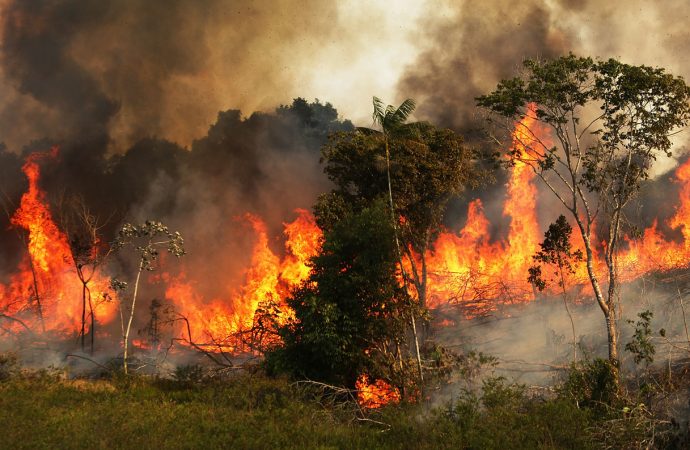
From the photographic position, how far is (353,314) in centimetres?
1909

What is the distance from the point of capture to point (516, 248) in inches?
1479

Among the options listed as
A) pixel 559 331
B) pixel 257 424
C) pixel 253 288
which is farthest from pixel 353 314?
pixel 253 288

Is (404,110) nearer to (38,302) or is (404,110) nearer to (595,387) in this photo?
(595,387)

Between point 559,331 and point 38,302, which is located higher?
point 38,302

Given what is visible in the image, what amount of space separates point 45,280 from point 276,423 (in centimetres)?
3463

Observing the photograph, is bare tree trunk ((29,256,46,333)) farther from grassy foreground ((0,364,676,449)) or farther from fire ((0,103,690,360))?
grassy foreground ((0,364,676,449))

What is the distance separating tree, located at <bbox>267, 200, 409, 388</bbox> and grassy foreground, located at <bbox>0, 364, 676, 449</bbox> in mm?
1362

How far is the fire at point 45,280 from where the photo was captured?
132 feet

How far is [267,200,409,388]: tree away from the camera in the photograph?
739 inches

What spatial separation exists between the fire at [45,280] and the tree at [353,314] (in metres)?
26.6

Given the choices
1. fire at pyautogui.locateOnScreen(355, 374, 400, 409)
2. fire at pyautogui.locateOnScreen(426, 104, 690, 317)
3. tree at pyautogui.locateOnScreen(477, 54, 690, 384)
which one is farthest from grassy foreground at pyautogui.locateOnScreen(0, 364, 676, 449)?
fire at pyautogui.locateOnScreen(426, 104, 690, 317)

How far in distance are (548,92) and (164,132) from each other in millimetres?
39750

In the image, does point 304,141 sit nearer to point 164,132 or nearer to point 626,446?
point 164,132

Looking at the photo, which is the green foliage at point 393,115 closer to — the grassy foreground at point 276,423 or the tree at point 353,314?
the tree at point 353,314
